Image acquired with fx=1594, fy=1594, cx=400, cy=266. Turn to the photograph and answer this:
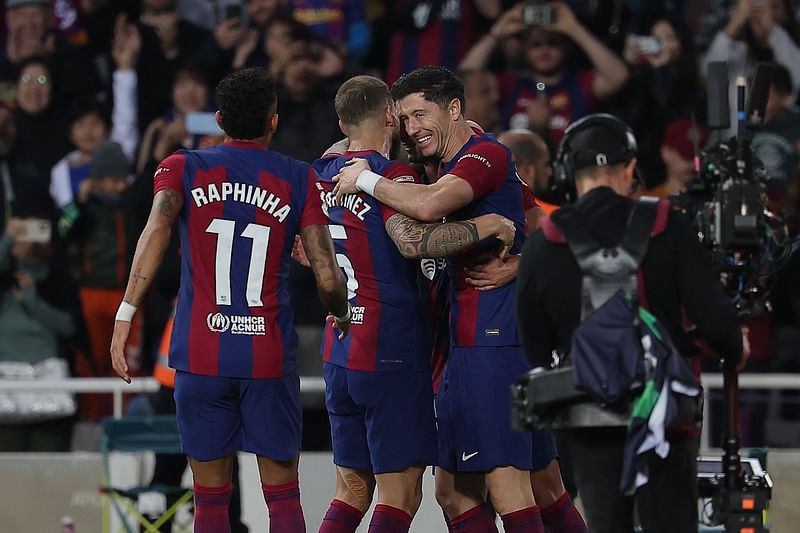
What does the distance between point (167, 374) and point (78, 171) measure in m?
3.05

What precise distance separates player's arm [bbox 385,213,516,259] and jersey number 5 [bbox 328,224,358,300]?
0.36 meters

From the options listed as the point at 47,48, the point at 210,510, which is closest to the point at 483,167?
the point at 210,510

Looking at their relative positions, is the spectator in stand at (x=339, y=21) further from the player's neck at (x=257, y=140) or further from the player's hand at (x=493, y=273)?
the player's hand at (x=493, y=273)

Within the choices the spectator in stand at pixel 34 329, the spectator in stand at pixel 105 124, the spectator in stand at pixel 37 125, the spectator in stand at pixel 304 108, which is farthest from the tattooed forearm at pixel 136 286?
the spectator in stand at pixel 37 125

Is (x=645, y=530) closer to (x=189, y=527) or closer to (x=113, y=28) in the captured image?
(x=189, y=527)

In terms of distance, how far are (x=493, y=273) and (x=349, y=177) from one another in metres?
0.71

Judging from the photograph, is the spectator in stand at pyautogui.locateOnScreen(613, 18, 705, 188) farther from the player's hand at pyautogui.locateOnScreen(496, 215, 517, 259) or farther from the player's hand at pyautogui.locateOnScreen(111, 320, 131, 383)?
the player's hand at pyautogui.locateOnScreen(111, 320, 131, 383)

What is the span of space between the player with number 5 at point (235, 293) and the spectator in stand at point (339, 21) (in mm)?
5257

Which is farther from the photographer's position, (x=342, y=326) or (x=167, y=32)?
(x=167, y=32)

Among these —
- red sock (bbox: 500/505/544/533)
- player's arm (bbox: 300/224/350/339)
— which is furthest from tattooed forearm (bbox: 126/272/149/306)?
red sock (bbox: 500/505/544/533)

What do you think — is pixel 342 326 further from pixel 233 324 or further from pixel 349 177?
pixel 349 177

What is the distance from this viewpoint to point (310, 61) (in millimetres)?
10820

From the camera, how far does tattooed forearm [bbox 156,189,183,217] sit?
6336mm

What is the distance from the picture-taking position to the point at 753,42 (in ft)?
35.7
